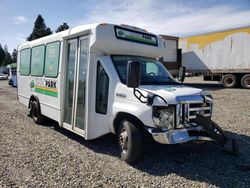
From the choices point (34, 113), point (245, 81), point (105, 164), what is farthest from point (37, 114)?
point (245, 81)

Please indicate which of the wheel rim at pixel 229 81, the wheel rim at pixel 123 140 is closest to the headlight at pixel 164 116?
the wheel rim at pixel 123 140

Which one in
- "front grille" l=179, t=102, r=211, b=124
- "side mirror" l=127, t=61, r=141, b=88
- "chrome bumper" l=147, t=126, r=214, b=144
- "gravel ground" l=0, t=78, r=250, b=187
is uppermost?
"side mirror" l=127, t=61, r=141, b=88

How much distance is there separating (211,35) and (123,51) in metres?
15.1

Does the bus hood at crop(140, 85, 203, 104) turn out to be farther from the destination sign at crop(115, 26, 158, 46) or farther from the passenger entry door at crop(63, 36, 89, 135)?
the passenger entry door at crop(63, 36, 89, 135)

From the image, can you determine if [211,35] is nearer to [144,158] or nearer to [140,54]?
[140,54]

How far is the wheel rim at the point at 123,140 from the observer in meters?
4.87

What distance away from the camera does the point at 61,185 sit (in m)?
3.97

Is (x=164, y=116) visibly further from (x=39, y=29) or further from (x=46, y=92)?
(x=39, y=29)

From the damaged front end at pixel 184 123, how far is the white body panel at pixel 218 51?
14.2 m

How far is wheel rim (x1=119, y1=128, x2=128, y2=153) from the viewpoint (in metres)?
4.87

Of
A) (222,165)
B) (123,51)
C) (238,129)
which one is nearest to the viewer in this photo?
(222,165)

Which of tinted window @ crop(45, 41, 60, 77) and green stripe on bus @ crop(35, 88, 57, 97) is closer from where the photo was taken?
tinted window @ crop(45, 41, 60, 77)

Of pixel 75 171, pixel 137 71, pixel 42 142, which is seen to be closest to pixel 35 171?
pixel 75 171

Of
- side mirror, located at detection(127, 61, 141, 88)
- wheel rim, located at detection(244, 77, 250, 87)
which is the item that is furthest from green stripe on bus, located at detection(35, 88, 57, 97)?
wheel rim, located at detection(244, 77, 250, 87)
